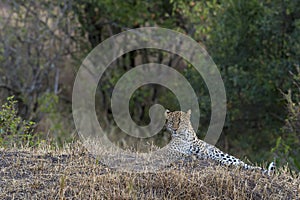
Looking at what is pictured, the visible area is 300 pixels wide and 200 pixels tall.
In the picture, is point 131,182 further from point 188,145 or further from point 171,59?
point 171,59

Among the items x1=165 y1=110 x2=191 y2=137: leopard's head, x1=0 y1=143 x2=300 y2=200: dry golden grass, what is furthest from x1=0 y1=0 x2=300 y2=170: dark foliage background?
x1=0 y1=143 x2=300 y2=200: dry golden grass

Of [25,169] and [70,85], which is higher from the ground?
[70,85]

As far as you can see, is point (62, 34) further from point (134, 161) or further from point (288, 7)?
point (134, 161)

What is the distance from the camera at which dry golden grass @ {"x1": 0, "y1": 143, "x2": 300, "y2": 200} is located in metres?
5.58

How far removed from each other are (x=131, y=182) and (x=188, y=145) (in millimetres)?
1813

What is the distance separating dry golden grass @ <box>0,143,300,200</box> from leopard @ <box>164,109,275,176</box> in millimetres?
408

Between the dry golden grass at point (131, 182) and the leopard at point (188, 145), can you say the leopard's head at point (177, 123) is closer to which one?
the leopard at point (188, 145)

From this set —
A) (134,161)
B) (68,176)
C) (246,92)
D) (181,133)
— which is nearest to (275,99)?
(246,92)

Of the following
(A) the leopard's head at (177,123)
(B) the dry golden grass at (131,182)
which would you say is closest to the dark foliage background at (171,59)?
(A) the leopard's head at (177,123)

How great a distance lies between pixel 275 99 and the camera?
12.5 metres

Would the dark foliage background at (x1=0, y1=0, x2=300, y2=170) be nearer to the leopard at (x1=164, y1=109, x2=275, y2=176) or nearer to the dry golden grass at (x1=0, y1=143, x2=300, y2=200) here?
the leopard at (x1=164, y1=109, x2=275, y2=176)

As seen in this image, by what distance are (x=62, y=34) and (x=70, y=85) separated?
211 centimetres

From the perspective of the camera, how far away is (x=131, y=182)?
5676mm

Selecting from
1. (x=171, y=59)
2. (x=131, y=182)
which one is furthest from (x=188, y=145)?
(x=171, y=59)
